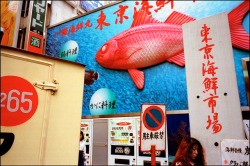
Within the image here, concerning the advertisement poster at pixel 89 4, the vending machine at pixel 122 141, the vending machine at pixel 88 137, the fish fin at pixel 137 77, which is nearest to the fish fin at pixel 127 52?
the fish fin at pixel 137 77

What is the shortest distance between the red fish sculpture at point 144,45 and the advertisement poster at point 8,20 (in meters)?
5.10

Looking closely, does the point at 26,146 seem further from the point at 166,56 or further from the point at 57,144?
the point at 166,56

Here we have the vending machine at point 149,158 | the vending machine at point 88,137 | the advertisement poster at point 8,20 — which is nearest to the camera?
the vending machine at point 149,158

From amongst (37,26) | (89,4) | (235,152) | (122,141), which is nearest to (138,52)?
(122,141)

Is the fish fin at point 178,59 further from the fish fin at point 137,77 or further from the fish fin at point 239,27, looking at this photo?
the fish fin at point 239,27

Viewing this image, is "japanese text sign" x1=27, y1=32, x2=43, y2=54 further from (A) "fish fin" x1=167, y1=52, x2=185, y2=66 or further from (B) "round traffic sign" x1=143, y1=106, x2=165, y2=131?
(B) "round traffic sign" x1=143, y1=106, x2=165, y2=131

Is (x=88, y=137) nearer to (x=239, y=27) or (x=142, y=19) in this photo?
(x=142, y=19)

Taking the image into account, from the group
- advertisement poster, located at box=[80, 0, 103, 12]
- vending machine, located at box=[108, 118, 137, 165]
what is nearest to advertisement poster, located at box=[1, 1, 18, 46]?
advertisement poster, located at box=[80, 0, 103, 12]

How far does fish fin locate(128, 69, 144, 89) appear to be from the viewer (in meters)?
7.11

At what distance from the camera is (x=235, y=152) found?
2340 mm

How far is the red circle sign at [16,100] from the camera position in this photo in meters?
1.71

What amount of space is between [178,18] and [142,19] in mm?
1358

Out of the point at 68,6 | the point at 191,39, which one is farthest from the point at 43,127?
the point at 68,6

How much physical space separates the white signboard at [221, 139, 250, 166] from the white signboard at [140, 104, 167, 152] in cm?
74
